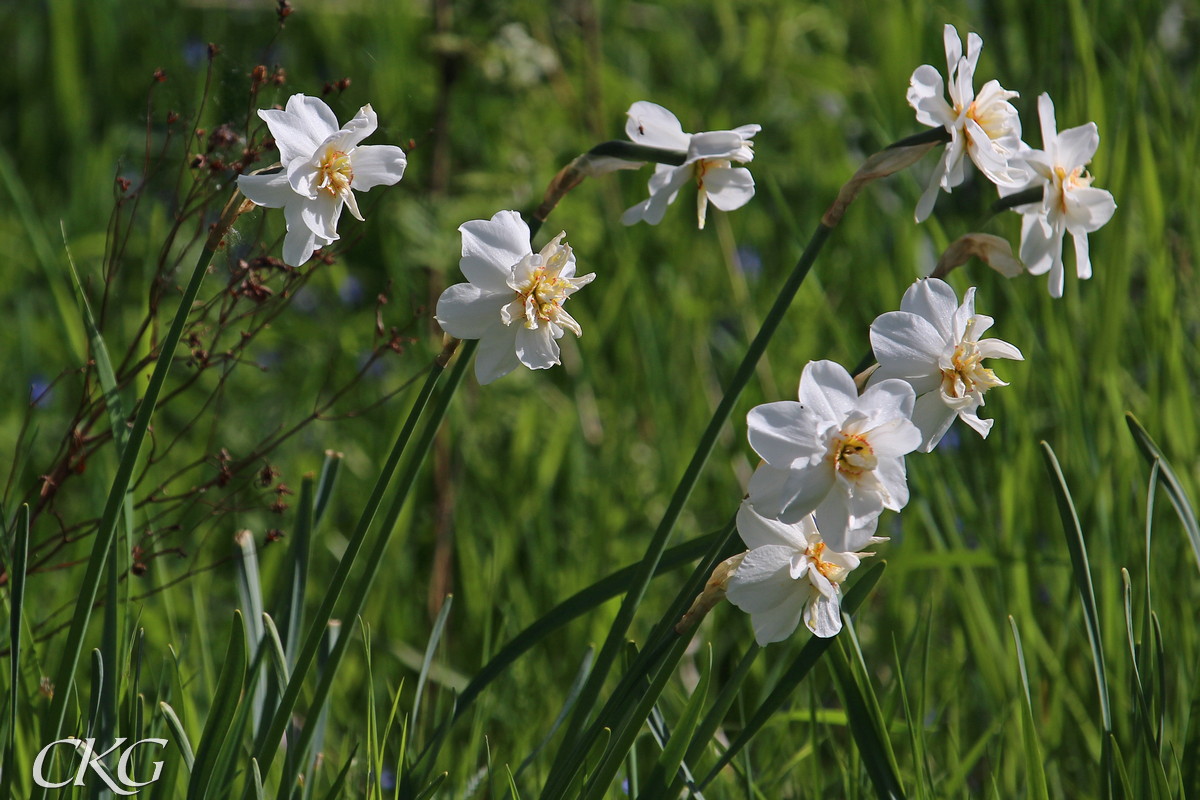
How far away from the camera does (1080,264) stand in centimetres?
88

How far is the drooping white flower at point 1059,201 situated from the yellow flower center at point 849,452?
0.94 feet

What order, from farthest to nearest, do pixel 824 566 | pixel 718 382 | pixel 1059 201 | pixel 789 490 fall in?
1. pixel 718 382
2. pixel 1059 201
3. pixel 824 566
4. pixel 789 490


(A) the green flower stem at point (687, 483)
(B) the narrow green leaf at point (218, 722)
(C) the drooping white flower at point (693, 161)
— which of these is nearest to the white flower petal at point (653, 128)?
(C) the drooping white flower at point (693, 161)

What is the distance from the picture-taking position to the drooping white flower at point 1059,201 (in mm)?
833

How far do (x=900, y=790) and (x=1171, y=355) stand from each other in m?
0.92

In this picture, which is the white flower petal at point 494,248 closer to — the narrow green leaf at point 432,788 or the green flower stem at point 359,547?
the green flower stem at point 359,547

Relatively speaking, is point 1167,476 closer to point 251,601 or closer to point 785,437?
point 785,437

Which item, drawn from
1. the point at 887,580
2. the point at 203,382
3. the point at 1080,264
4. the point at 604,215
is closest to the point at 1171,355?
the point at 887,580

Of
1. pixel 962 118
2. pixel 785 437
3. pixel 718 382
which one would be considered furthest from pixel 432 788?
pixel 718 382

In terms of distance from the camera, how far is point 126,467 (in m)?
0.74

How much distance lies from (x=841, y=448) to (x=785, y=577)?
0.38 feet

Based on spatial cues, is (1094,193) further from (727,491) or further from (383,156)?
(727,491)

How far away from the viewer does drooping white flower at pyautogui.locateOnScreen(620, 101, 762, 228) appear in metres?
0.77

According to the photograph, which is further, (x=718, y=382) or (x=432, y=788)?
(x=718, y=382)
